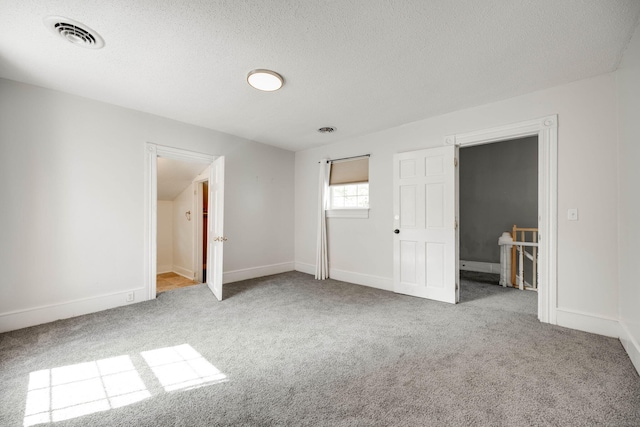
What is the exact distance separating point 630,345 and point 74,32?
195 inches

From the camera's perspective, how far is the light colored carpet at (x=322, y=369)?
152cm

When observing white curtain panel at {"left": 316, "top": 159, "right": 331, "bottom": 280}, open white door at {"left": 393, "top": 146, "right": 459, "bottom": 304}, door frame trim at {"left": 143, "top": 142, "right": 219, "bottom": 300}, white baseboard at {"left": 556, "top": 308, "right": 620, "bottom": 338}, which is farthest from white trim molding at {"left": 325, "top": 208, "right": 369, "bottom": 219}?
door frame trim at {"left": 143, "top": 142, "right": 219, "bottom": 300}

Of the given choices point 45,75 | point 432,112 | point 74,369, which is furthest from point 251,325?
point 432,112

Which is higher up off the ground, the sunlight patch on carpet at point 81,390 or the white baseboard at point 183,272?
the sunlight patch on carpet at point 81,390

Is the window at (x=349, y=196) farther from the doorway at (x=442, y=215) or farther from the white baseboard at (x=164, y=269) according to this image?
the white baseboard at (x=164, y=269)

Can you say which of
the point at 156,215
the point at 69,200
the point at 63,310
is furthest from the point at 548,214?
the point at 63,310

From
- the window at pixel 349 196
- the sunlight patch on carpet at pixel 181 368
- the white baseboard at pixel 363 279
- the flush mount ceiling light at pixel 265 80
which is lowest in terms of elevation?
the sunlight patch on carpet at pixel 181 368

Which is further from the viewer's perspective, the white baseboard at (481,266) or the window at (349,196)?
the white baseboard at (481,266)

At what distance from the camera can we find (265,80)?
8.79ft

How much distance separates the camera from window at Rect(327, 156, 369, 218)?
461cm

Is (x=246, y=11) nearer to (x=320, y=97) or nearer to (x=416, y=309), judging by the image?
(x=320, y=97)

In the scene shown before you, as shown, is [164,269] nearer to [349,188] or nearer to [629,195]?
[349,188]

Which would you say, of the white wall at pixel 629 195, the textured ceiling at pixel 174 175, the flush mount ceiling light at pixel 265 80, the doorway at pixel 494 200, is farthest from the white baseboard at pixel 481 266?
the textured ceiling at pixel 174 175

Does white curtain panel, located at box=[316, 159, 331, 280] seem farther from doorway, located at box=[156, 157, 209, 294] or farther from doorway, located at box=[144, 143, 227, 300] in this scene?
doorway, located at box=[156, 157, 209, 294]
